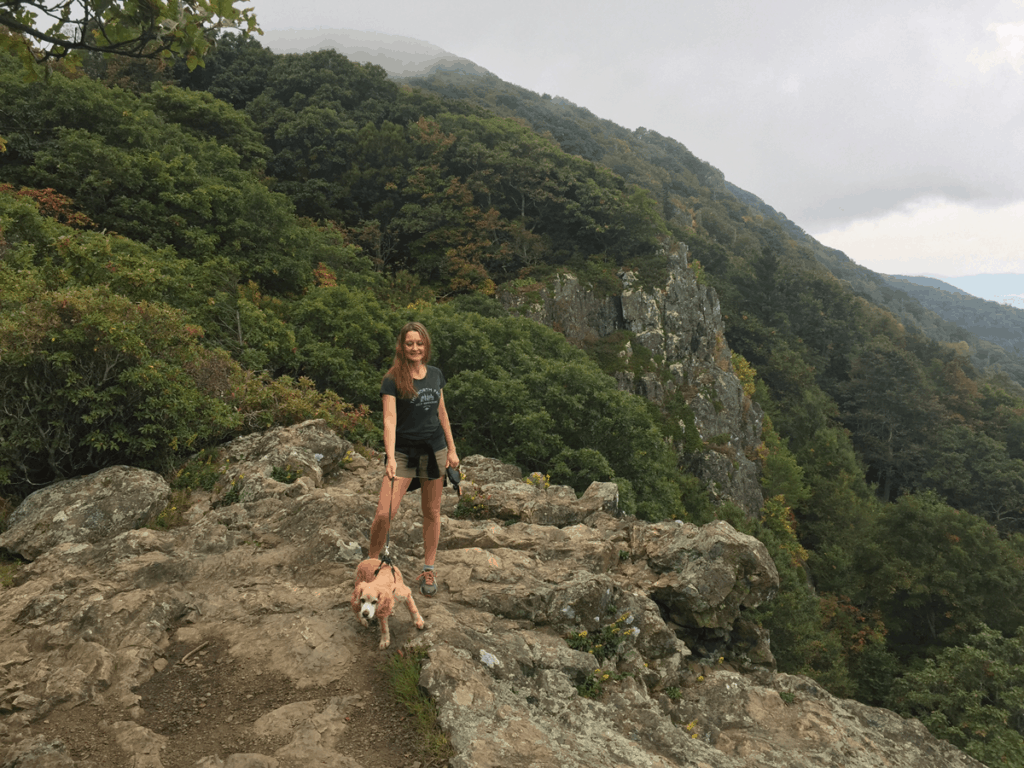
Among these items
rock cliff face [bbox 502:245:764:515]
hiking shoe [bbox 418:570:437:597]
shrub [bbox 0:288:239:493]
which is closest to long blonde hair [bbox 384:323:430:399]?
hiking shoe [bbox 418:570:437:597]

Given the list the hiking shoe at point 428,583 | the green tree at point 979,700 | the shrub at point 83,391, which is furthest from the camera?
the green tree at point 979,700

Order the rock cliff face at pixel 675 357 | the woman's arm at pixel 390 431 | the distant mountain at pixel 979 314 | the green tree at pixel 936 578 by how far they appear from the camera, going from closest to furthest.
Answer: the woman's arm at pixel 390 431 < the green tree at pixel 936 578 < the rock cliff face at pixel 675 357 < the distant mountain at pixel 979 314

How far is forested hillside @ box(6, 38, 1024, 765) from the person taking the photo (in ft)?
22.9

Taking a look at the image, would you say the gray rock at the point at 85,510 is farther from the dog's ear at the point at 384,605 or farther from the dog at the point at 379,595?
the dog's ear at the point at 384,605

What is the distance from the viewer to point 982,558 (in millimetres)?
22203

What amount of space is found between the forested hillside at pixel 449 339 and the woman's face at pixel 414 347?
4107 mm

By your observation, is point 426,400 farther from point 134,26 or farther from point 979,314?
point 979,314

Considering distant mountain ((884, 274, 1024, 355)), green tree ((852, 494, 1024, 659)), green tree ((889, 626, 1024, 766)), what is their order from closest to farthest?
1. green tree ((889, 626, 1024, 766))
2. green tree ((852, 494, 1024, 659))
3. distant mountain ((884, 274, 1024, 355))

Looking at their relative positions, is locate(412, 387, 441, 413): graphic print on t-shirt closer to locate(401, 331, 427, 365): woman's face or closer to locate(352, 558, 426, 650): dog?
locate(401, 331, 427, 365): woman's face

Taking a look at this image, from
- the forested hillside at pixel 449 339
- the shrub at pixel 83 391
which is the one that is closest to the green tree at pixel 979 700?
the forested hillside at pixel 449 339

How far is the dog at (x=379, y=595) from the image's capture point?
389cm

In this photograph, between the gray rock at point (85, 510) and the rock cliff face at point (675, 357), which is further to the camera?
the rock cliff face at point (675, 357)

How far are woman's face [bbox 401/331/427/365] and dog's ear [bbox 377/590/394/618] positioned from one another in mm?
1881

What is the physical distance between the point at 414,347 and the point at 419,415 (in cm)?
58
